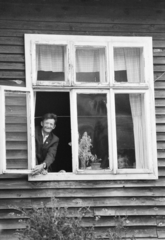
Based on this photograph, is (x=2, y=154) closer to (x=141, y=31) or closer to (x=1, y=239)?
(x=1, y=239)

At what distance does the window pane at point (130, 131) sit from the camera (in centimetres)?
1054

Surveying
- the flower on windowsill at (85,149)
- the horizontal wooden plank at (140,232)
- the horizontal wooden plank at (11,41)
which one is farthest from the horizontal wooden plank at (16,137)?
the horizontal wooden plank at (140,232)

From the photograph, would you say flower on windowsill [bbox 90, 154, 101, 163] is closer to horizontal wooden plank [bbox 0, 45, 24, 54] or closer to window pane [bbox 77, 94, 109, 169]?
window pane [bbox 77, 94, 109, 169]

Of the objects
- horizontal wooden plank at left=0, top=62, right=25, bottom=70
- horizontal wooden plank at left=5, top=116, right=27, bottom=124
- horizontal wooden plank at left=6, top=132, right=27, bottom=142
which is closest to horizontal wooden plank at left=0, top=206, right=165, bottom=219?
horizontal wooden plank at left=6, top=132, right=27, bottom=142

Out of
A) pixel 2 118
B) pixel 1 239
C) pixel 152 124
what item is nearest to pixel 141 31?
pixel 152 124

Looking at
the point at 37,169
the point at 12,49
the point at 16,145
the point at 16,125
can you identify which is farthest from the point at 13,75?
the point at 37,169

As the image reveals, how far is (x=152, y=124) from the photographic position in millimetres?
10594

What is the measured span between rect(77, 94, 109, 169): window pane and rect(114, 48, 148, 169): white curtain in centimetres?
43

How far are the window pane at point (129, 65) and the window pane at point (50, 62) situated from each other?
0.76 meters

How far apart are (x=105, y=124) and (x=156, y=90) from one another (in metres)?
0.88

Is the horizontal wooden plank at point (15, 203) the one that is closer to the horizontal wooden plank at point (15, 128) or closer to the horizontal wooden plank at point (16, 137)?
the horizontal wooden plank at point (16, 137)

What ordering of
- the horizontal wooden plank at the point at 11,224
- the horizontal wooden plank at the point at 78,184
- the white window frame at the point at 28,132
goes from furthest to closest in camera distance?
the horizontal wooden plank at the point at 78,184, the horizontal wooden plank at the point at 11,224, the white window frame at the point at 28,132

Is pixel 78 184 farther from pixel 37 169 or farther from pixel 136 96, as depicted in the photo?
pixel 136 96

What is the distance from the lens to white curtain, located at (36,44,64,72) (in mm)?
10648
